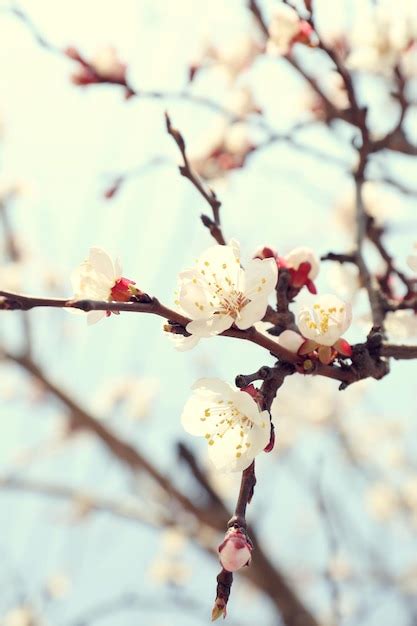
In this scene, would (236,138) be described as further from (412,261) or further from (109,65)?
(412,261)

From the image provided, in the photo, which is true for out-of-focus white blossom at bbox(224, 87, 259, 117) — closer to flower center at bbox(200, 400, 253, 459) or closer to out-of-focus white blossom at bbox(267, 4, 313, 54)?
out-of-focus white blossom at bbox(267, 4, 313, 54)

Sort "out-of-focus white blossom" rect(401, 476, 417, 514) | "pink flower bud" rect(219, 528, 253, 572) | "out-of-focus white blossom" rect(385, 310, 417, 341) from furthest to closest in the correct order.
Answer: "out-of-focus white blossom" rect(401, 476, 417, 514) → "out-of-focus white blossom" rect(385, 310, 417, 341) → "pink flower bud" rect(219, 528, 253, 572)

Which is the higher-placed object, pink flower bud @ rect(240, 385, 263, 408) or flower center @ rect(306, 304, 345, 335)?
flower center @ rect(306, 304, 345, 335)

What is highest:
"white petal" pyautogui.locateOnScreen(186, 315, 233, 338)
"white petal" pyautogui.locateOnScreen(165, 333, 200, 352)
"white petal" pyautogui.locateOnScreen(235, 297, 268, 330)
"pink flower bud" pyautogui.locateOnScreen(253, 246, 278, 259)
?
"white petal" pyautogui.locateOnScreen(235, 297, 268, 330)

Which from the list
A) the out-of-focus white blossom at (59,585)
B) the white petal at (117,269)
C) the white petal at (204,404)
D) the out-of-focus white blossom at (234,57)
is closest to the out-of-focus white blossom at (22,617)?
the out-of-focus white blossom at (59,585)

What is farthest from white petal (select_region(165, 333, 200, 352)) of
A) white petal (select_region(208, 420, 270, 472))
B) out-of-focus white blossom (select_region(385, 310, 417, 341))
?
out-of-focus white blossom (select_region(385, 310, 417, 341))

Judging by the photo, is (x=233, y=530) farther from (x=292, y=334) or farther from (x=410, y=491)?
(x=410, y=491)

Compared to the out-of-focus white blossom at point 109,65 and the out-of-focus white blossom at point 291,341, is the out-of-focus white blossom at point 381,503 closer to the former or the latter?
the out-of-focus white blossom at point 109,65

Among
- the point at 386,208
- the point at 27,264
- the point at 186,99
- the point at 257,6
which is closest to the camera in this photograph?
the point at 186,99

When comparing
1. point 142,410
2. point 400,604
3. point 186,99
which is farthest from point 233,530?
point 142,410
